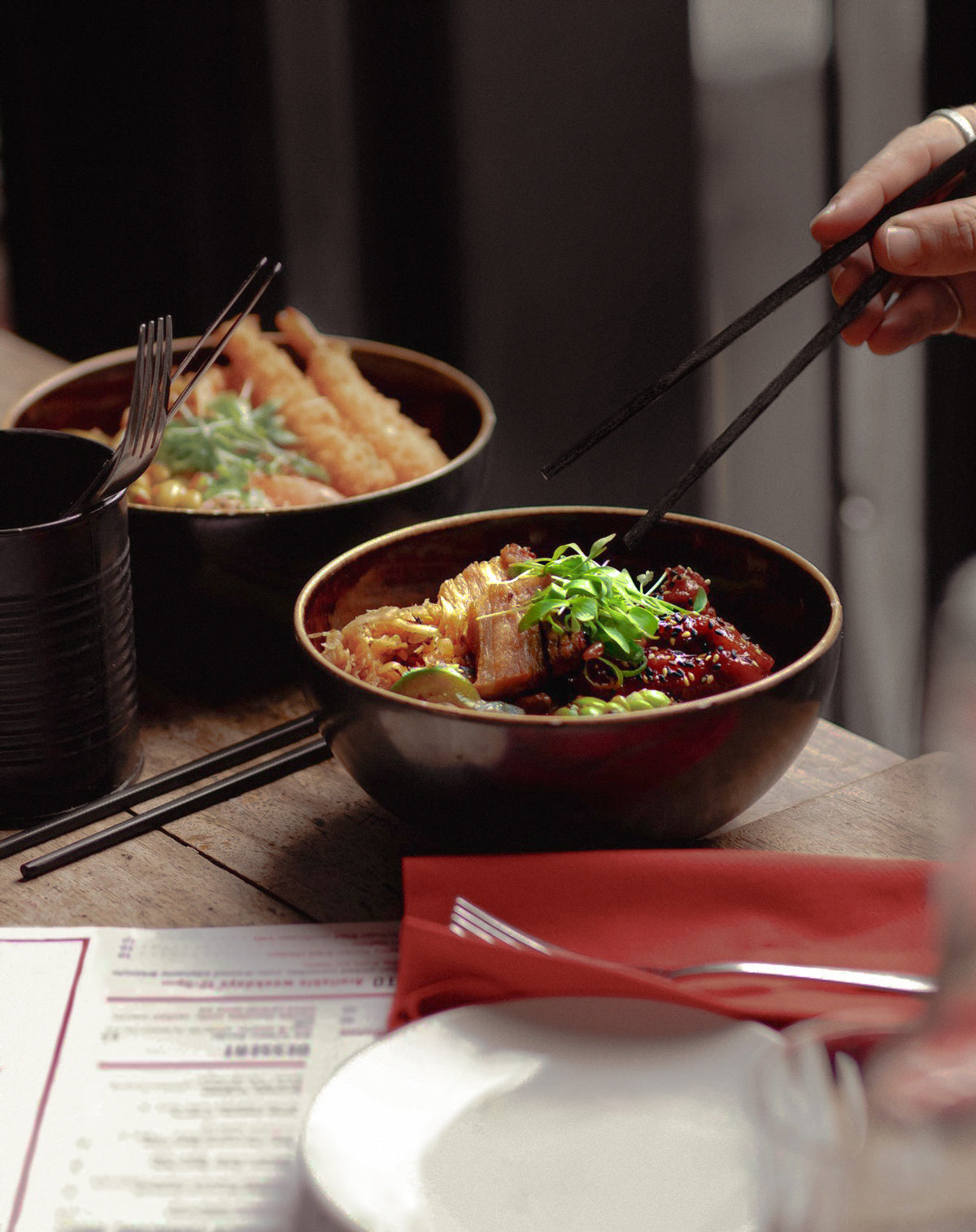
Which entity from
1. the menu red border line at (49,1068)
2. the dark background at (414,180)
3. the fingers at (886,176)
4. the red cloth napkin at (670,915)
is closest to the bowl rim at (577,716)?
the red cloth napkin at (670,915)

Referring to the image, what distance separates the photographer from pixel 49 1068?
0.84 meters

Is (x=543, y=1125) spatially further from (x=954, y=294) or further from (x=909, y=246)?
(x=954, y=294)

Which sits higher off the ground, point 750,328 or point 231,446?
point 750,328

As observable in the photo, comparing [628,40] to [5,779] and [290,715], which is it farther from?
[5,779]

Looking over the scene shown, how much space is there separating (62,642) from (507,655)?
371 mm

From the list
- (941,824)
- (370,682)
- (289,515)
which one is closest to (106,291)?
(289,515)

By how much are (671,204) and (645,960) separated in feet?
5.75

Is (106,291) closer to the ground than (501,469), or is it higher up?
higher up

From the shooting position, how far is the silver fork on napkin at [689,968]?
0.82 metres

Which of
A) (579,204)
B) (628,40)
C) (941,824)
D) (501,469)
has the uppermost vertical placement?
(628,40)

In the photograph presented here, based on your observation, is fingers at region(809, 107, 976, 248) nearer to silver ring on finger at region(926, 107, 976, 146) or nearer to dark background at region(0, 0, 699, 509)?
silver ring on finger at region(926, 107, 976, 146)

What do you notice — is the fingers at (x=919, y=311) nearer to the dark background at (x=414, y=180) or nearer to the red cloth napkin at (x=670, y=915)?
the red cloth napkin at (x=670, y=915)

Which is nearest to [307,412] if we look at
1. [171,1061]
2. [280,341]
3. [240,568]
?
[280,341]

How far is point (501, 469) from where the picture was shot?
2.66 meters
